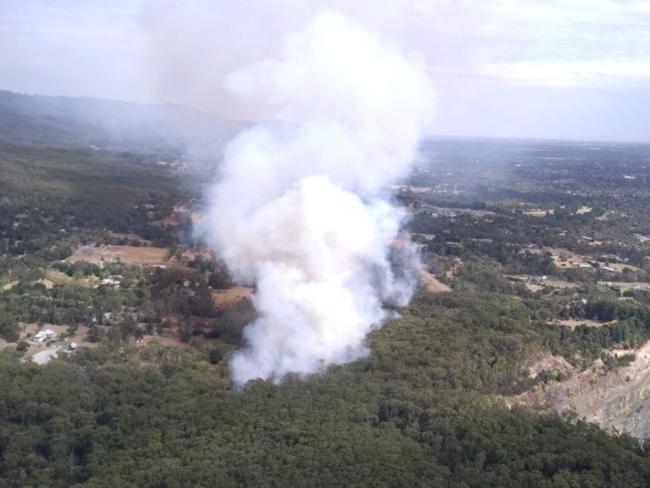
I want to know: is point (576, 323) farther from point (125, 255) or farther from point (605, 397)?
point (125, 255)

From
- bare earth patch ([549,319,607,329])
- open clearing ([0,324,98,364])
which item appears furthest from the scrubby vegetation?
bare earth patch ([549,319,607,329])

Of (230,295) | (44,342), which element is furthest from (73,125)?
(44,342)

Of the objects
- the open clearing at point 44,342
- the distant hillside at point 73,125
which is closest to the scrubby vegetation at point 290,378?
the open clearing at point 44,342

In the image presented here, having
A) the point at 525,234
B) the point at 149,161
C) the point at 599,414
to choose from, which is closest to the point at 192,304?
the point at 599,414

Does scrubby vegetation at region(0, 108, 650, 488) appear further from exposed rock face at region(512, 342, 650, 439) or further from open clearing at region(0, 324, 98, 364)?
exposed rock face at region(512, 342, 650, 439)

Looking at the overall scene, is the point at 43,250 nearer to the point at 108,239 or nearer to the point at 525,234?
the point at 108,239

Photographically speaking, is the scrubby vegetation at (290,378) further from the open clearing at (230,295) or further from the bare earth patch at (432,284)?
the bare earth patch at (432,284)

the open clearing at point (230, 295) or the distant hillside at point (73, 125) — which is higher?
the distant hillside at point (73, 125)

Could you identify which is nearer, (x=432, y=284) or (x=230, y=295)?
(x=230, y=295)
